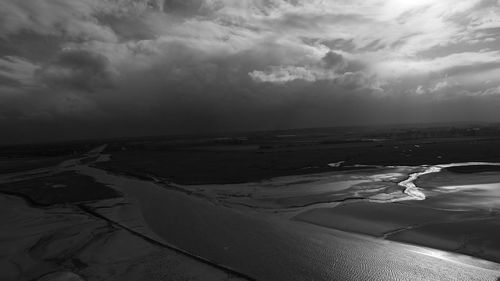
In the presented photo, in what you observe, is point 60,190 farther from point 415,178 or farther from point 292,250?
point 415,178

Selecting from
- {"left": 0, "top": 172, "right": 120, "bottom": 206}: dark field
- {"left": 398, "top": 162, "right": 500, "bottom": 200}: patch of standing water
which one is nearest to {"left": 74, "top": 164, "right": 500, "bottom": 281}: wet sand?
{"left": 0, "top": 172, "right": 120, "bottom": 206}: dark field

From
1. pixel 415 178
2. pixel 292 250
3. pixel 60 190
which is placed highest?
pixel 60 190

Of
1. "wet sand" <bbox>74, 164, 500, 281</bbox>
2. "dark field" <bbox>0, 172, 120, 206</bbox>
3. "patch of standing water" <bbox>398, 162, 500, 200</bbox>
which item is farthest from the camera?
"dark field" <bbox>0, 172, 120, 206</bbox>

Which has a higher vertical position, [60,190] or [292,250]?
[60,190]

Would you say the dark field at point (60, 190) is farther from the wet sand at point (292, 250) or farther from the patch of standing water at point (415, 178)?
the patch of standing water at point (415, 178)

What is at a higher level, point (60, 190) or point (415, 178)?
point (60, 190)

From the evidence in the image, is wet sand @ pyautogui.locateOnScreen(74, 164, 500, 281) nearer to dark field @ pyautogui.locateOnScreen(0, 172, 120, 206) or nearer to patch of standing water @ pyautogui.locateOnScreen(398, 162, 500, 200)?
dark field @ pyautogui.locateOnScreen(0, 172, 120, 206)

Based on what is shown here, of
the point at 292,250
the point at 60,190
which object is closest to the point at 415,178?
the point at 292,250

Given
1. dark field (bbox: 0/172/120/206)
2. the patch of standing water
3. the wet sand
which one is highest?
dark field (bbox: 0/172/120/206)

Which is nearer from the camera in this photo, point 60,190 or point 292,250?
point 292,250

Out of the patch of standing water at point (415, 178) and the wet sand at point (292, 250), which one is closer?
the wet sand at point (292, 250)

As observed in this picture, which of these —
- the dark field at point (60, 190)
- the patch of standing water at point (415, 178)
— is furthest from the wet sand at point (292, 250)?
the patch of standing water at point (415, 178)

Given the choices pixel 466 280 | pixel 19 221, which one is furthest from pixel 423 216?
pixel 19 221

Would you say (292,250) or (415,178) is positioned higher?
(292,250)
